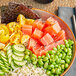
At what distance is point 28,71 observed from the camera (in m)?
2.59

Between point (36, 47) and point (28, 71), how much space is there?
501 millimetres

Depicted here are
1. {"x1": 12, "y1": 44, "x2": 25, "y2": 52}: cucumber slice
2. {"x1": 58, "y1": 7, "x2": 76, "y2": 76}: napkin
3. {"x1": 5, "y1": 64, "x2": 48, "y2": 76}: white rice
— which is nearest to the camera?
{"x1": 5, "y1": 64, "x2": 48, "y2": 76}: white rice

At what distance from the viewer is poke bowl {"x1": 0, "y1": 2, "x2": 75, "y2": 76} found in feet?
8.53

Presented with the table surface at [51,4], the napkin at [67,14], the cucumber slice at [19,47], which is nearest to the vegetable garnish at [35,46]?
the cucumber slice at [19,47]

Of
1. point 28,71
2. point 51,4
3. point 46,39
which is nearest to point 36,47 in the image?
point 46,39

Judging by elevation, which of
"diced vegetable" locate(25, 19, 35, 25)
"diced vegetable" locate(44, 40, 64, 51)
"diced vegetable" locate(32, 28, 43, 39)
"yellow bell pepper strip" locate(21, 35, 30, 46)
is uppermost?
"diced vegetable" locate(25, 19, 35, 25)

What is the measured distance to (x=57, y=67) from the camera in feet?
8.77

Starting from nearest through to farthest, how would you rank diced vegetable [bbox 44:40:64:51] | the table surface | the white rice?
the white rice < diced vegetable [bbox 44:40:64:51] < the table surface

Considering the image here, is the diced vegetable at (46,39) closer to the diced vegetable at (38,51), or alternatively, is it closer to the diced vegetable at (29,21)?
the diced vegetable at (38,51)

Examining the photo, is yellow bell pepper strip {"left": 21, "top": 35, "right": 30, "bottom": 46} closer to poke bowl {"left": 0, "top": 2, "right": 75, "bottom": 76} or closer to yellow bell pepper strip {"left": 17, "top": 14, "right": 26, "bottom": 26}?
poke bowl {"left": 0, "top": 2, "right": 75, "bottom": 76}

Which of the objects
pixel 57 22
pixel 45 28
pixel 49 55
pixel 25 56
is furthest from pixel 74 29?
pixel 25 56

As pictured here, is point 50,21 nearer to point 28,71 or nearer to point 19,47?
point 19,47

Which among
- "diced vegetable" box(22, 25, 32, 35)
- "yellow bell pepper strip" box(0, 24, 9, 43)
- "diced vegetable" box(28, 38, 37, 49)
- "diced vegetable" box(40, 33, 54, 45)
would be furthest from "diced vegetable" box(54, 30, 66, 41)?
"yellow bell pepper strip" box(0, 24, 9, 43)

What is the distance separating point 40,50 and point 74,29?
45.1 inches
